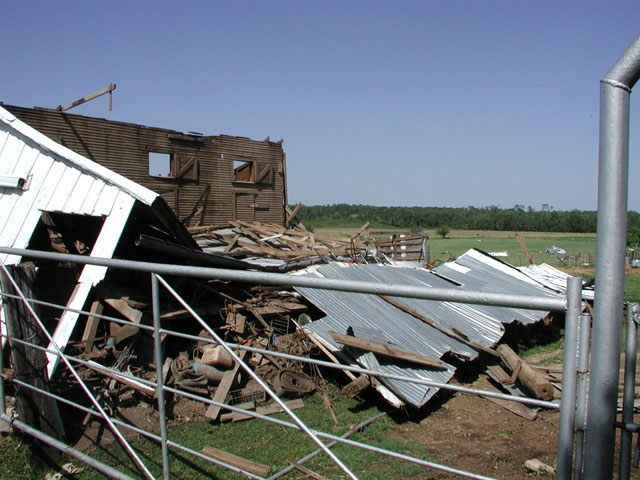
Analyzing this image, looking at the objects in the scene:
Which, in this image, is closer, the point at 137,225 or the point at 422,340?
the point at 137,225

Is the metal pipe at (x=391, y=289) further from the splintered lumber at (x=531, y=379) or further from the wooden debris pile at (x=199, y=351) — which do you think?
the splintered lumber at (x=531, y=379)

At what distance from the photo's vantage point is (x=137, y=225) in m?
8.36

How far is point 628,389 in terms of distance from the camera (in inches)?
66.1

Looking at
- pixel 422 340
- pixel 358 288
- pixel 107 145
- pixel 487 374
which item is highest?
pixel 107 145

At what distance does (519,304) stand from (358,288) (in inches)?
24.9

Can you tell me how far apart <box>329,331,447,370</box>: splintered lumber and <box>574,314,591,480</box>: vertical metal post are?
6.12 m

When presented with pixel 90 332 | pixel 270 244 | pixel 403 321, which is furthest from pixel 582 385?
pixel 270 244

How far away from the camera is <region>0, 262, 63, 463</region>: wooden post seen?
4117 mm

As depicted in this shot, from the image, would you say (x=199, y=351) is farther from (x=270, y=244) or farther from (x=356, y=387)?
(x=270, y=244)

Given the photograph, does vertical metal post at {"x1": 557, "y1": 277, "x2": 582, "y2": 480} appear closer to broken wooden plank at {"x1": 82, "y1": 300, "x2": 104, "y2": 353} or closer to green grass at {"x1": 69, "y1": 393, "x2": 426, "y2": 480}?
green grass at {"x1": 69, "y1": 393, "x2": 426, "y2": 480}

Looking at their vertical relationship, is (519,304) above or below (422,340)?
above

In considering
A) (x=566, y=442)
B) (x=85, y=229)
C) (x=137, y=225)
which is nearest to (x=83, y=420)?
(x=137, y=225)

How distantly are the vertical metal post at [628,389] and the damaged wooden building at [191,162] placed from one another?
14.3 metres

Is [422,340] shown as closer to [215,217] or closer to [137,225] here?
[137,225]
